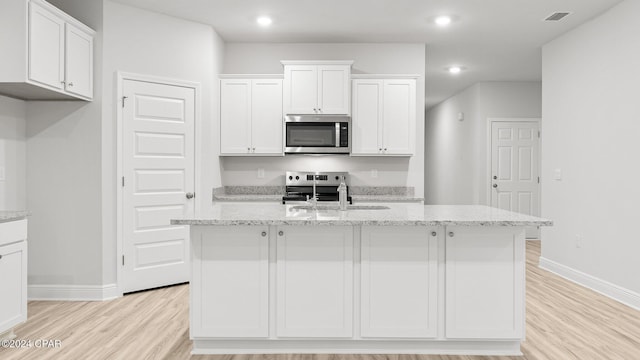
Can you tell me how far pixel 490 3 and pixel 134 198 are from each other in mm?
3797

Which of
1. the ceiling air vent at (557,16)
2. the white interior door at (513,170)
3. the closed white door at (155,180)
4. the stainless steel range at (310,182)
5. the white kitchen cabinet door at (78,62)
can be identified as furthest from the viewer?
the white interior door at (513,170)

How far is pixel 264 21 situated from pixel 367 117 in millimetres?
1537

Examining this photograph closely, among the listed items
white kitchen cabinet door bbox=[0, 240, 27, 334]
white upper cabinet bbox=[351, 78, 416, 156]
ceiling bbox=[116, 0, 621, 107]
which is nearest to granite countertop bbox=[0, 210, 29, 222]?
white kitchen cabinet door bbox=[0, 240, 27, 334]

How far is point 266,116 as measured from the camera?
4973mm

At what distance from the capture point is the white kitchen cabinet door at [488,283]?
8.34 feet

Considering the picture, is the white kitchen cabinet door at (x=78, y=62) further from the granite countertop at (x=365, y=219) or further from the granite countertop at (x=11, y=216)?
the granite countertop at (x=365, y=219)

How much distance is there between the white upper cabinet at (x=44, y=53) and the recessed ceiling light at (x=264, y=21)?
1569mm

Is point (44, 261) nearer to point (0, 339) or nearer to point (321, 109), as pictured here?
point (0, 339)

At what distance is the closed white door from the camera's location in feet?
13.1

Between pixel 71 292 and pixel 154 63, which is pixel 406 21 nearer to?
pixel 154 63

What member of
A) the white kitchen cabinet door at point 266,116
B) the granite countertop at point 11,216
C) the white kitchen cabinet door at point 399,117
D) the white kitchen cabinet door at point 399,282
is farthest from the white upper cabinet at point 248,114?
the white kitchen cabinet door at point 399,282

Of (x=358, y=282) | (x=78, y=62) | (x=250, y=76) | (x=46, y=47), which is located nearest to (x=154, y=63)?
(x=78, y=62)

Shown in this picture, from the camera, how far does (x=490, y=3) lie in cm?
400

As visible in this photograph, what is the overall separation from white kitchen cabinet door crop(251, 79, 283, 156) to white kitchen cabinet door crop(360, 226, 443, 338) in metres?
2.67
